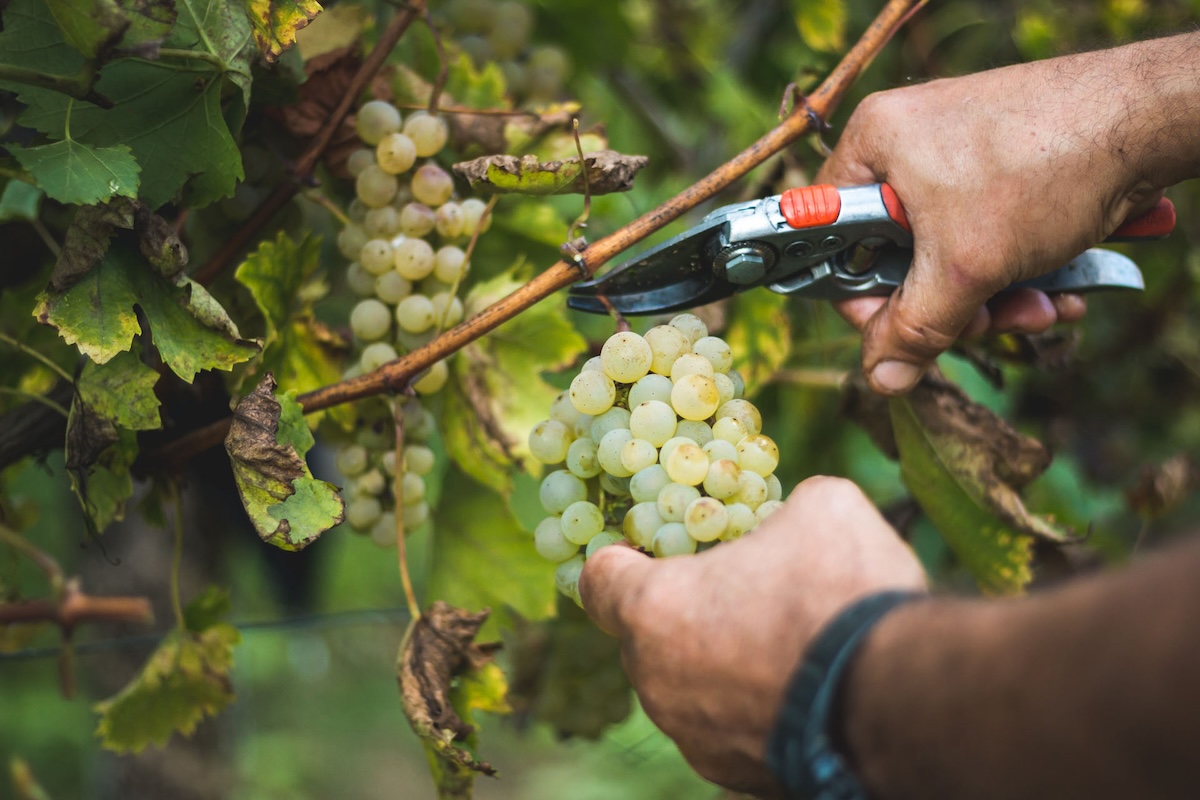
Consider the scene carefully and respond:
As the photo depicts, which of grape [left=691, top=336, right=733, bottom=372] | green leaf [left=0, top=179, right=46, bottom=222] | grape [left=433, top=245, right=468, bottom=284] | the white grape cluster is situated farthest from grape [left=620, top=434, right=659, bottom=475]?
green leaf [left=0, top=179, right=46, bottom=222]

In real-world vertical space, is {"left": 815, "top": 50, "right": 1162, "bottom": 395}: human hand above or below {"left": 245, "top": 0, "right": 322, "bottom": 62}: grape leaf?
below

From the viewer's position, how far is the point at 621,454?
2.39 ft

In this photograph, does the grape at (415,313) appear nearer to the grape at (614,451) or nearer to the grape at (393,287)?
the grape at (393,287)

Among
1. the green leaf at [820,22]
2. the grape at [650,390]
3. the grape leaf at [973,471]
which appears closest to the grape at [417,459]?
the grape at [650,390]

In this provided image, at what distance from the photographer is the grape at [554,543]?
0.78m

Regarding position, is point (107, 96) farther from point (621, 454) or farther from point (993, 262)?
point (993, 262)

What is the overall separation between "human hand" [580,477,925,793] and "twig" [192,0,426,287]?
578 mm

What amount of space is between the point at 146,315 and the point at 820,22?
3.50 feet

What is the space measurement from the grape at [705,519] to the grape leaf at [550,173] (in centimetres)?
31

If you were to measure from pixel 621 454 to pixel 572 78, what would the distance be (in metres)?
1.09

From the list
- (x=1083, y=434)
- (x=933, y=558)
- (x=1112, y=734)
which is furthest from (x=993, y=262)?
(x=1083, y=434)

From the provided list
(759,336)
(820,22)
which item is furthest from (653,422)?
(820,22)

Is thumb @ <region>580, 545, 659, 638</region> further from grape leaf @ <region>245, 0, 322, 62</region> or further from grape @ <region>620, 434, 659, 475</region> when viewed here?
grape leaf @ <region>245, 0, 322, 62</region>

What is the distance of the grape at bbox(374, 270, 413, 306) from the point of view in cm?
96
